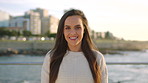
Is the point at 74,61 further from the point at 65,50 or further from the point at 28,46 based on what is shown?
the point at 28,46

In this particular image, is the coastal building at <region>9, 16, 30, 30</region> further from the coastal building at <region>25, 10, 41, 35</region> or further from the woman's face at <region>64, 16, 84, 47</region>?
the woman's face at <region>64, 16, 84, 47</region>

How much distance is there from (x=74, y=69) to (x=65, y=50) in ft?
0.45

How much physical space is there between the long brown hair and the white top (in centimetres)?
2

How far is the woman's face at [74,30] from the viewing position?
1319mm

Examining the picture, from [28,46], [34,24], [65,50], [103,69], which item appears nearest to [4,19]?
[34,24]

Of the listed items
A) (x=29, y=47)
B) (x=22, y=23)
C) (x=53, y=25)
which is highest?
(x=22, y=23)

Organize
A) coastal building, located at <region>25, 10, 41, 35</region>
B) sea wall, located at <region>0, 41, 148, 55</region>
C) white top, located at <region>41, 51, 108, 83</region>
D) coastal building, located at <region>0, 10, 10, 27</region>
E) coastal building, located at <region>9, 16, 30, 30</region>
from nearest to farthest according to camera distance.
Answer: white top, located at <region>41, 51, 108, 83</region> < sea wall, located at <region>0, 41, 148, 55</region> < coastal building, located at <region>9, 16, 30, 30</region> < coastal building, located at <region>25, 10, 41, 35</region> < coastal building, located at <region>0, 10, 10, 27</region>

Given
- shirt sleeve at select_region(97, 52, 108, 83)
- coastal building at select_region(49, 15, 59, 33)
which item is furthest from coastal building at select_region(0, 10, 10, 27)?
shirt sleeve at select_region(97, 52, 108, 83)

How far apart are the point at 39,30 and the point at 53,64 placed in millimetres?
71943

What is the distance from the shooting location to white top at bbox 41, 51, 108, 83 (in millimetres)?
1304

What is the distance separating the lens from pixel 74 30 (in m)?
1.32

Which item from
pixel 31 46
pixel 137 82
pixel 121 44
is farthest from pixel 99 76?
pixel 121 44

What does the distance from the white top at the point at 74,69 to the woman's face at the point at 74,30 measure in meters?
0.08

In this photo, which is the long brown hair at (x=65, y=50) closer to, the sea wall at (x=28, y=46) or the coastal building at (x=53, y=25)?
the sea wall at (x=28, y=46)
